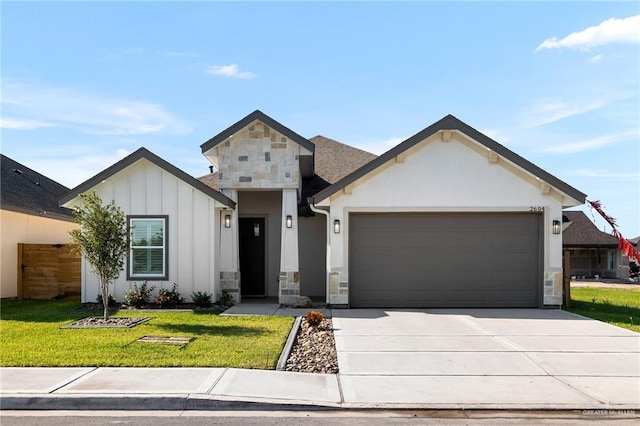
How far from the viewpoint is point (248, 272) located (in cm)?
1556

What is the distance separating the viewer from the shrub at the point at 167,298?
12.4 meters

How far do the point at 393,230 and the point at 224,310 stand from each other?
182 inches

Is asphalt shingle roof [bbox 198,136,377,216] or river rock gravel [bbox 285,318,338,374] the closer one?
river rock gravel [bbox 285,318,338,374]

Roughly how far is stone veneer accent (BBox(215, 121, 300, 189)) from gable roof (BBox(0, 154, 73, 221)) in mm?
6216

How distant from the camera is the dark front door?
1555 centimetres

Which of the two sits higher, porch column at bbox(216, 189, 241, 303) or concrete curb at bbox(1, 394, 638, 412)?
porch column at bbox(216, 189, 241, 303)

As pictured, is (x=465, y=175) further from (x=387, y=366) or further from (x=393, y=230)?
(x=387, y=366)

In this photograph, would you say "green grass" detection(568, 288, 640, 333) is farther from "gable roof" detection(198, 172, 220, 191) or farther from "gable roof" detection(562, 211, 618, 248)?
"gable roof" detection(562, 211, 618, 248)

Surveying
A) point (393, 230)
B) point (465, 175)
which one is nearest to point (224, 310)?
point (393, 230)

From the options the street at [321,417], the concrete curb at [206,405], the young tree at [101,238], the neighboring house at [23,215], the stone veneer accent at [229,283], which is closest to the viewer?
the street at [321,417]

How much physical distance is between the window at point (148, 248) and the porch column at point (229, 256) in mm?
1442

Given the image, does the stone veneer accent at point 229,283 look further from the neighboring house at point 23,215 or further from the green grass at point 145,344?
the neighboring house at point 23,215

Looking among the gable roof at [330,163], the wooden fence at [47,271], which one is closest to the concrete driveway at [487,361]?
the gable roof at [330,163]

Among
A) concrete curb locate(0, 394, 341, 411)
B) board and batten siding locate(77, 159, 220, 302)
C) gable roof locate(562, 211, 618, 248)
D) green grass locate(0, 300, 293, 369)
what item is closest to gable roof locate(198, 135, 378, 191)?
board and batten siding locate(77, 159, 220, 302)
